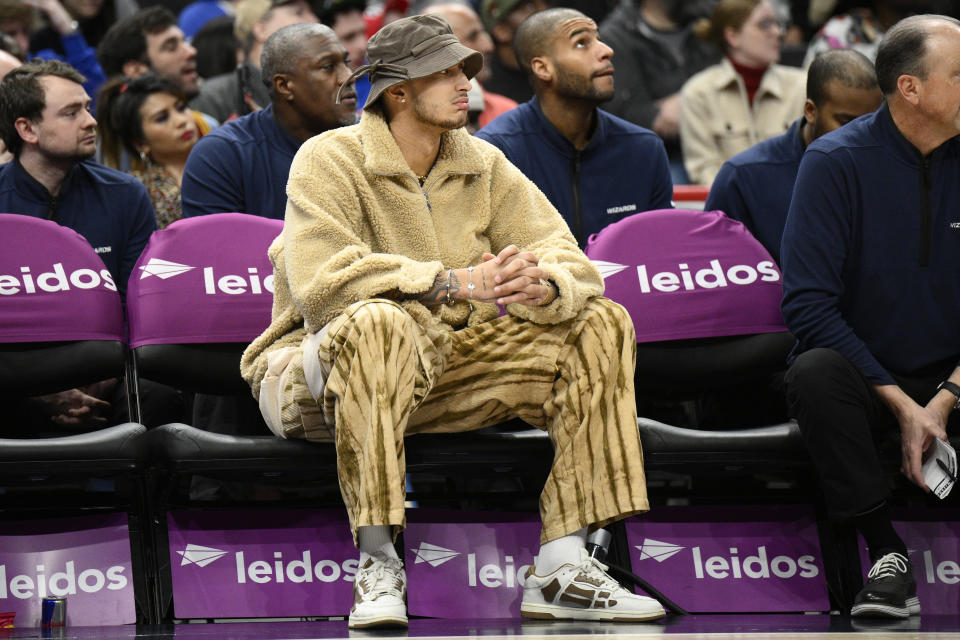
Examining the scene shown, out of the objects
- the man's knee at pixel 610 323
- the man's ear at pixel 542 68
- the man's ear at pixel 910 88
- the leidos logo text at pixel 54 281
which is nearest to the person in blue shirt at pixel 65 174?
the leidos logo text at pixel 54 281

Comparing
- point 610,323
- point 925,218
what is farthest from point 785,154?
point 610,323

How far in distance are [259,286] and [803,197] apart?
1543 mm

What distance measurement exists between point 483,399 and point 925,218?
1350mm

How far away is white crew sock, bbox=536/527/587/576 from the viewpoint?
324 centimetres

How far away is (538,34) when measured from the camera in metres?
5.46

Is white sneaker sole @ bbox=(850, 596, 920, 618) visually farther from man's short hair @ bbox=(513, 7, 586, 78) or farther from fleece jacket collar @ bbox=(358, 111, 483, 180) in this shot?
man's short hair @ bbox=(513, 7, 586, 78)

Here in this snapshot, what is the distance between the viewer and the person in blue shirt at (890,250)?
11.8 ft

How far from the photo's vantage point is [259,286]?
3930 mm

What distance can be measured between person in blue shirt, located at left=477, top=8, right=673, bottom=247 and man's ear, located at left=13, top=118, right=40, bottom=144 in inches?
62.1

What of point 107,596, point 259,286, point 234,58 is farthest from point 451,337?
point 234,58

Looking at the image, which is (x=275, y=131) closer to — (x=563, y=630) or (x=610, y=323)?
(x=610, y=323)

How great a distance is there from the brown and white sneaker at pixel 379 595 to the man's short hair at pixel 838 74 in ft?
8.32

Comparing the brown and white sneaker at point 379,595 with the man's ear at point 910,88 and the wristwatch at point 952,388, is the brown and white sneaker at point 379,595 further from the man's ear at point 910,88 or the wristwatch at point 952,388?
the man's ear at point 910,88

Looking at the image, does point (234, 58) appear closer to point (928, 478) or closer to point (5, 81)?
point (5, 81)
